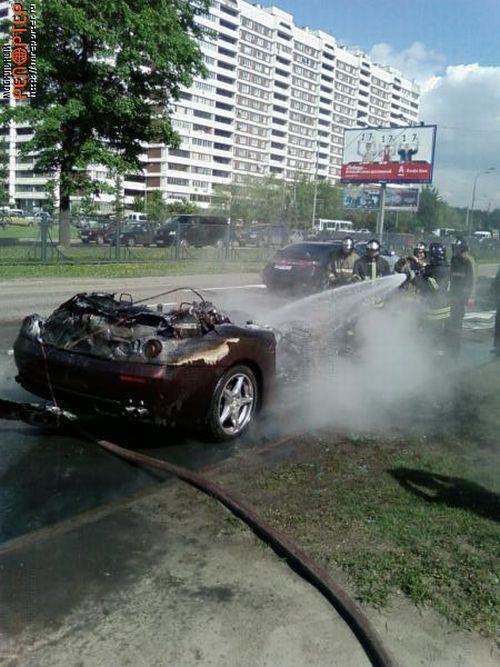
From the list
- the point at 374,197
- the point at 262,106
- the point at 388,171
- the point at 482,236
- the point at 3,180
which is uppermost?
the point at 262,106

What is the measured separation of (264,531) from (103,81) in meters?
22.2

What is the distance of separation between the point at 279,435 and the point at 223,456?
28.3 inches

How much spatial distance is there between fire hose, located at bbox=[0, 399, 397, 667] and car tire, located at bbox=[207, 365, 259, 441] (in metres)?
0.56

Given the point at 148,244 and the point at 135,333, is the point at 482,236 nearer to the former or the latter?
the point at 148,244

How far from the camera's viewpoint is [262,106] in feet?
452

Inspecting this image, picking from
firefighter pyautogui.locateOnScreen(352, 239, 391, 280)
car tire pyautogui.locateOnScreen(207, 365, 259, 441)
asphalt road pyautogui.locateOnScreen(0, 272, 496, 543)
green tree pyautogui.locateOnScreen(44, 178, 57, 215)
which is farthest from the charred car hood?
green tree pyautogui.locateOnScreen(44, 178, 57, 215)

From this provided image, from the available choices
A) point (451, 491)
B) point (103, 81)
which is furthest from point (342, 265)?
point (103, 81)

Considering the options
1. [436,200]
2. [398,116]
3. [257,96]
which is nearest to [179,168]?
[257,96]

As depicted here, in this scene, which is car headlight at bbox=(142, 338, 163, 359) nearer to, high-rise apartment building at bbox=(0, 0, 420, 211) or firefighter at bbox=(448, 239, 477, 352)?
firefighter at bbox=(448, 239, 477, 352)

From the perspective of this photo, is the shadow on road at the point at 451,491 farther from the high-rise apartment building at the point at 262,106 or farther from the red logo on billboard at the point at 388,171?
the high-rise apartment building at the point at 262,106

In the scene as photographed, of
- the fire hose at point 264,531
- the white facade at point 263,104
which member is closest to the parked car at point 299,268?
the fire hose at point 264,531

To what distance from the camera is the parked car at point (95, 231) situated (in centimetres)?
2288

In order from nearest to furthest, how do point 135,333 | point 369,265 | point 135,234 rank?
point 135,333 → point 369,265 → point 135,234

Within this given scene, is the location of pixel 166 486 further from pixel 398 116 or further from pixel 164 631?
pixel 398 116
